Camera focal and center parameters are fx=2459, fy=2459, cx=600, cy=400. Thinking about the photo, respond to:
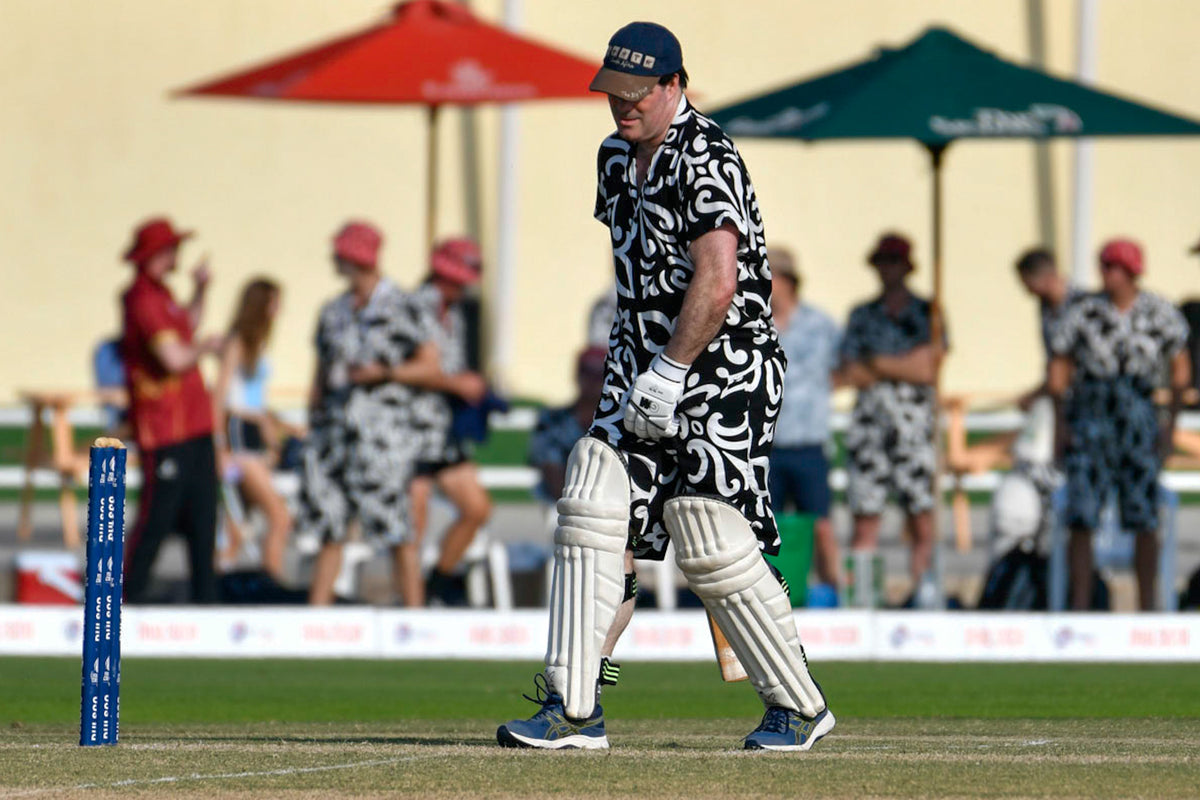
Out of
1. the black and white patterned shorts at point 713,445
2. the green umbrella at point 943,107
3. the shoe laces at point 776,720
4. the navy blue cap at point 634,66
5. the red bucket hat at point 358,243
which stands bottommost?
the shoe laces at point 776,720

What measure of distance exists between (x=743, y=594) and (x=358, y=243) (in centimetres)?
562

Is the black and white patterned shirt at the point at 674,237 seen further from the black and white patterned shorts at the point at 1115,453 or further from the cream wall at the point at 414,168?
the cream wall at the point at 414,168

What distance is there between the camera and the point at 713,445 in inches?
240

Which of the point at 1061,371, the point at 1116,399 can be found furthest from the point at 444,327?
the point at 1116,399

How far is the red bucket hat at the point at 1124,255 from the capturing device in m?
11.2

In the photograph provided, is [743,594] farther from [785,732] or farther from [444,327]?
[444,327]

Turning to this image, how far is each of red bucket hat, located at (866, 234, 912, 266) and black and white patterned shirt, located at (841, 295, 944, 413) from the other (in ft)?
0.79

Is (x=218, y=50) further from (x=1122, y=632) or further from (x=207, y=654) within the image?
(x=1122, y=632)

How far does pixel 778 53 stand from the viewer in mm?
19625

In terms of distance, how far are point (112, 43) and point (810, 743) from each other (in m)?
14.4

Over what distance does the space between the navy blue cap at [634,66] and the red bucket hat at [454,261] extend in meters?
5.94

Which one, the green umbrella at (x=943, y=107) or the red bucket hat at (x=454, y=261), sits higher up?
the green umbrella at (x=943, y=107)

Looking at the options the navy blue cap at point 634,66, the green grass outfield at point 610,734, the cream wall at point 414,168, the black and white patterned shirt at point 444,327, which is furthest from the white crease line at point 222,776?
the cream wall at point 414,168

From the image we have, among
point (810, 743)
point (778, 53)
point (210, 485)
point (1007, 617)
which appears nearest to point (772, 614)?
point (810, 743)
